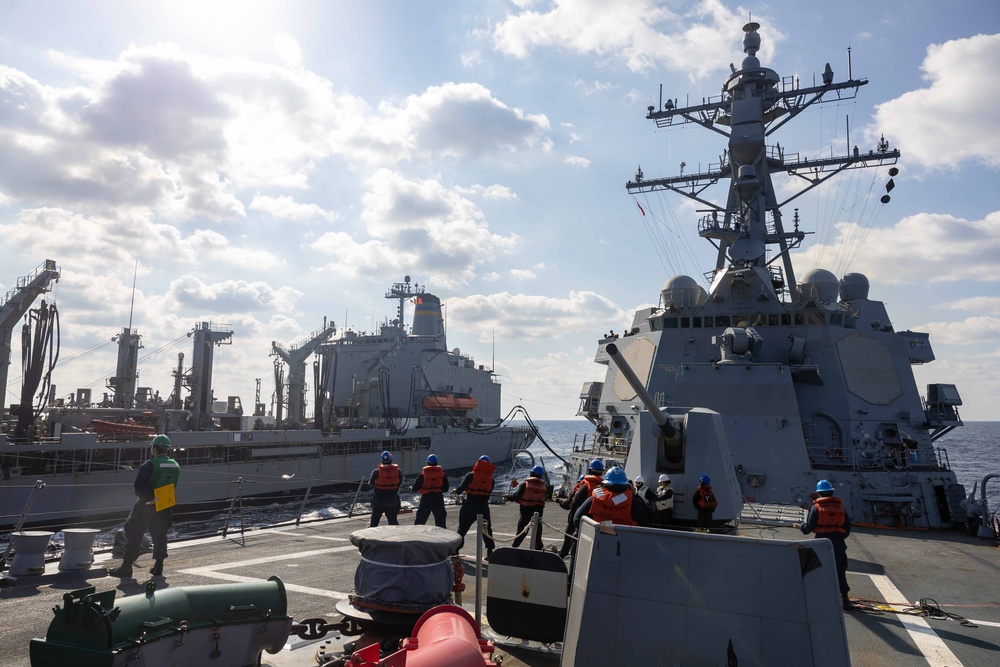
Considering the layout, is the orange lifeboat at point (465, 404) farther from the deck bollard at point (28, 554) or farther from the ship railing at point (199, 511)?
the deck bollard at point (28, 554)

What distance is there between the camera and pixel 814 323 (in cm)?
1564

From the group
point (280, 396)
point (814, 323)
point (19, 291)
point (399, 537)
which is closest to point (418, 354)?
point (280, 396)

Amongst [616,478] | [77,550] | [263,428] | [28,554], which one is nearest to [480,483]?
[616,478]

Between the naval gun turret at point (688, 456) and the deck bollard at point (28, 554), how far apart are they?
6175 mm

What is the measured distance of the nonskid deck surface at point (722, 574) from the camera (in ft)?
15.8

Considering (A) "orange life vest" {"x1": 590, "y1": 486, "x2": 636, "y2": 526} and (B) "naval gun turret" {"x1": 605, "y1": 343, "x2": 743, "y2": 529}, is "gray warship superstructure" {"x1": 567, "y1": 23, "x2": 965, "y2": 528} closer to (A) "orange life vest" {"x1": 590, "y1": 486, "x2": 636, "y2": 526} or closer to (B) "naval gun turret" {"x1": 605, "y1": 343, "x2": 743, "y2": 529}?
(B) "naval gun turret" {"x1": 605, "y1": 343, "x2": 743, "y2": 529}

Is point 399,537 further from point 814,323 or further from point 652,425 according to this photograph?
point 814,323

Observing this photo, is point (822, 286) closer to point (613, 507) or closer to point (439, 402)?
point (613, 507)

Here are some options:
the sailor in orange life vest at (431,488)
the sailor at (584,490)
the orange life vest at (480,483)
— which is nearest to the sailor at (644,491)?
the sailor at (584,490)

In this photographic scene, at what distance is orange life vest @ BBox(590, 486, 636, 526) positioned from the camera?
198 inches

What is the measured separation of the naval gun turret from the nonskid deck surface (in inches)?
44.0

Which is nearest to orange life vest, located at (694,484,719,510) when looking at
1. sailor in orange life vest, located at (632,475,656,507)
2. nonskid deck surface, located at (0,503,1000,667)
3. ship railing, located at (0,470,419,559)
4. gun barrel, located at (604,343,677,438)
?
sailor in orange life vest, located at (632,475,656,507)

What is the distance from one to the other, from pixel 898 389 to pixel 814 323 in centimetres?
246

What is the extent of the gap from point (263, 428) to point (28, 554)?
2877cm
